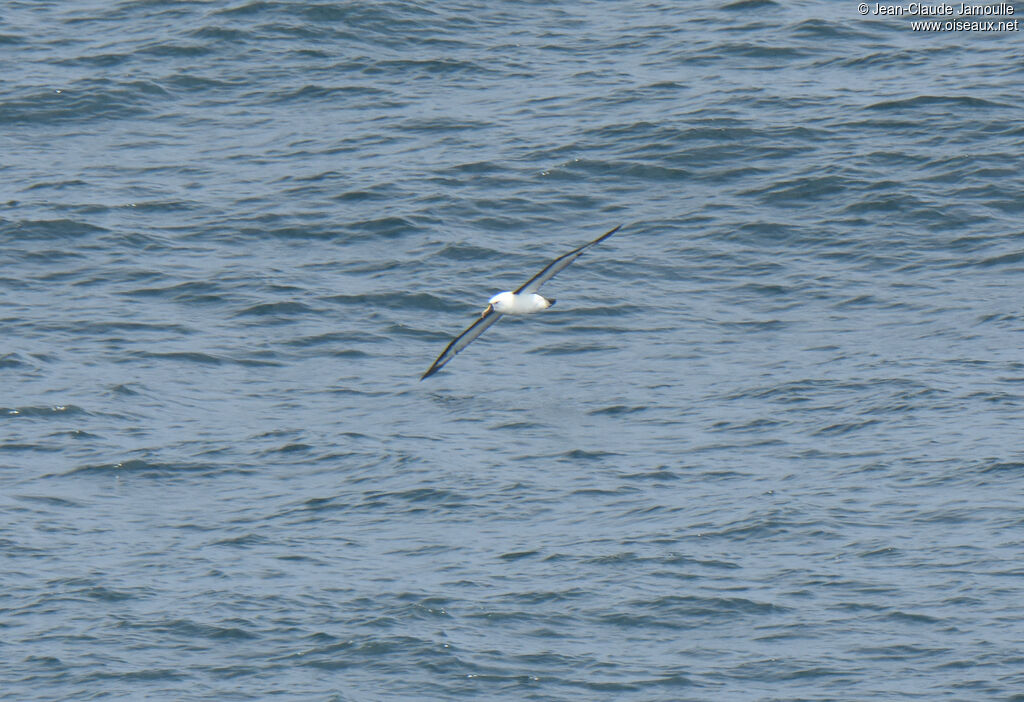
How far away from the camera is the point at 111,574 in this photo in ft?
93.1

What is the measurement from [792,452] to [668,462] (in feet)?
6.62

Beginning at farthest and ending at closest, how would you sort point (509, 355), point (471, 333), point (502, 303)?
1. point (509, 355)
2. point (471, 333)
3. point (502, 303)

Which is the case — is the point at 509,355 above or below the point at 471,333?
below

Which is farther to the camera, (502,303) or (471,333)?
(471,333)

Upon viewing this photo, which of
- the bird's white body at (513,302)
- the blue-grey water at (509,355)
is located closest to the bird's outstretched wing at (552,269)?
the bird's white body at (513,302)

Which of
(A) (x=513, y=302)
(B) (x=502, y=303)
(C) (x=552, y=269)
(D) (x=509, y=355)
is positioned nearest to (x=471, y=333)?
(B) (x=502, y=303)

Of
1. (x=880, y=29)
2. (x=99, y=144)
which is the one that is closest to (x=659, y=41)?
(x=880, y=29)

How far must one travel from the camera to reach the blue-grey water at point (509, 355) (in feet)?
87.5

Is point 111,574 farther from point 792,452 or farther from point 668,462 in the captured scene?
point 792,452

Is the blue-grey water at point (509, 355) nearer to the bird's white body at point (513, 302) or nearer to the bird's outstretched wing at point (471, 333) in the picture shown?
the bird's outstretched wing at point (471, 333)

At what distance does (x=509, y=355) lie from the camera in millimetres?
34844

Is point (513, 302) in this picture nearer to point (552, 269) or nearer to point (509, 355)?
point (552, 269)

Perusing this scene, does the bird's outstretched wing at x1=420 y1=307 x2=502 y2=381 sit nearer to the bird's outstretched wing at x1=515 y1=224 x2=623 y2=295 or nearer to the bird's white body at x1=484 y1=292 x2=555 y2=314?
the bird's white body at x1=484 y1=292 x2=555 y2=314

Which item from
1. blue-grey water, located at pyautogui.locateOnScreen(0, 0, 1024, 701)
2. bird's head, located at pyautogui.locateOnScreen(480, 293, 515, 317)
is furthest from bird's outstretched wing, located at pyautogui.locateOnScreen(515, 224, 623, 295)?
blue-grey water, located at pyautogui.locateOnScreen(0, 0, 1024, 701)
